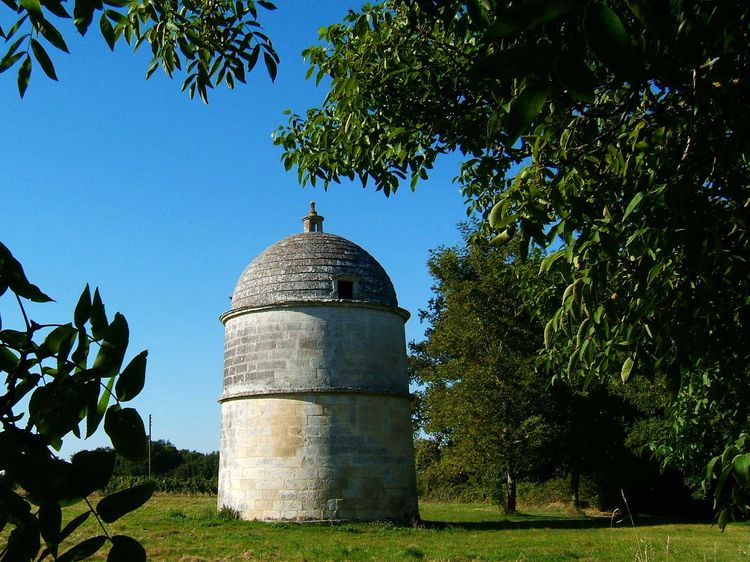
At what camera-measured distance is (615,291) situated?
172 inches

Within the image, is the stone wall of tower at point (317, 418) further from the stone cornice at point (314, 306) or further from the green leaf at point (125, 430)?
the green leaf at point (125, 430)

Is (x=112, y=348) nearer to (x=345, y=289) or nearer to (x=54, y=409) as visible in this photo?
(x=54, y=409)

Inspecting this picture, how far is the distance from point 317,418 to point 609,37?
56.9ft

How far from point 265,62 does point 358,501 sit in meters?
15.6

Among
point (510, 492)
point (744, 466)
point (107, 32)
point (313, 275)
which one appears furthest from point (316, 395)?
point (744, 466)

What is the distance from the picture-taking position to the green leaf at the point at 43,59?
246 centimetres

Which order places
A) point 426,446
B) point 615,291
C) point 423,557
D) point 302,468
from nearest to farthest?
point 615,291 → point 423,557 → point 302,468 → point 426,446

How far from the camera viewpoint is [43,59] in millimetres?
2494

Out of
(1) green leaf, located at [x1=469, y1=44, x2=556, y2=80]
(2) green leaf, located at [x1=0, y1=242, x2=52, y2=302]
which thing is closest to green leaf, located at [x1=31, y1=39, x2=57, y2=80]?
(2) green leaf, located at [x1=0, y1=242, x2=52, y2=302]

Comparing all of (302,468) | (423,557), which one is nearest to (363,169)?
(423,557)

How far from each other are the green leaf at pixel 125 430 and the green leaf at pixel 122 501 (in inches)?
2.8

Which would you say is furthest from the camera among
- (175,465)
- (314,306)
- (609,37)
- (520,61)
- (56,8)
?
(175,465)

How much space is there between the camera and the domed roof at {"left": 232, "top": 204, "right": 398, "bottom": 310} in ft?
62.9

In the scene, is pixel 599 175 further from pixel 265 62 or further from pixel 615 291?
pixel 265 62
